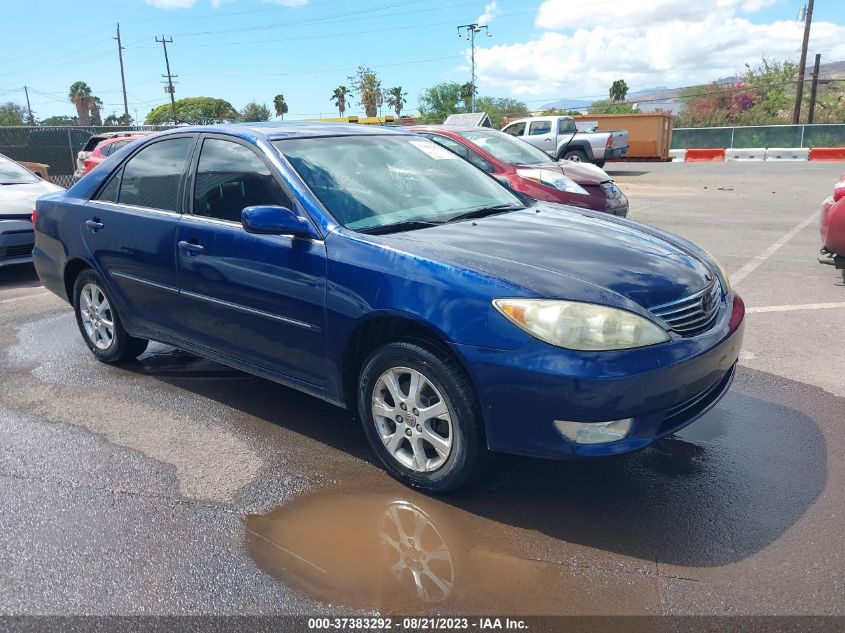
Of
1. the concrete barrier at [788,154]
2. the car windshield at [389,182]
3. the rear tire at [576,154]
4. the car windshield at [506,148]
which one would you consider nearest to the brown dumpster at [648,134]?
the concrete barrier at [788,154]

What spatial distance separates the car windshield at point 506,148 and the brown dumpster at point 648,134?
64.2 feet

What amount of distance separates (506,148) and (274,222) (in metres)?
7.37

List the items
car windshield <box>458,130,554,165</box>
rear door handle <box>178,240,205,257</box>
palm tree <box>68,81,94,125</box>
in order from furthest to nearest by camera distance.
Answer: palm tree <box>68,81,94,125</box> < car windshield <box>458,130,554,165</box> < rear door handle <box>178,240,205,257</box>

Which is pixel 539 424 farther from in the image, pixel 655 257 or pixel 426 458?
pixel 655 257

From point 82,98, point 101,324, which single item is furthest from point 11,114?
point 101,324

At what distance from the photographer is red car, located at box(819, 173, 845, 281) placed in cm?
634

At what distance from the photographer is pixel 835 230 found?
6.37 m

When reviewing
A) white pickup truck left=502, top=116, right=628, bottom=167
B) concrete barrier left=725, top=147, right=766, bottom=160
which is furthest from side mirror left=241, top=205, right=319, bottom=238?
concrete barrier left=725, top=147, right=766, bottom=160

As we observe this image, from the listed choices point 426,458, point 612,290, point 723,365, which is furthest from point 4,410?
point 723,365

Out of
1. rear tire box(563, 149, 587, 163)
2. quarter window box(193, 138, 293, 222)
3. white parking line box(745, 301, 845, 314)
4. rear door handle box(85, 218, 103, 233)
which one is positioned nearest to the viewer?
quarter window box(193, 138, 293, 222)

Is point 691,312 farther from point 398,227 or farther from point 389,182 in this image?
point 389,182

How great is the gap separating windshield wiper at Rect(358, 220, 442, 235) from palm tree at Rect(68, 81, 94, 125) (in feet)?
356

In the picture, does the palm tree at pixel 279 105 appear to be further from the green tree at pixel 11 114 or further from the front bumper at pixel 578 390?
the front bumper at pixel 578 390

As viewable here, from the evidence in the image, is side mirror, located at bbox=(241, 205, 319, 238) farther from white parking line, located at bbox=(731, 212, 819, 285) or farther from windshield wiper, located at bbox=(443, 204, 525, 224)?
white parking line, located at bbox=(731, 212, 819, 285)
